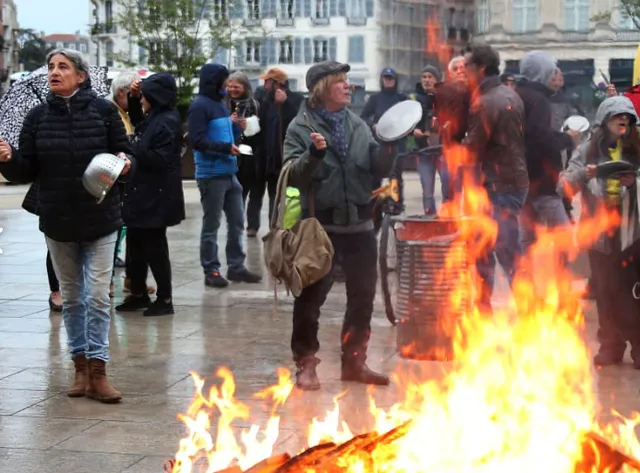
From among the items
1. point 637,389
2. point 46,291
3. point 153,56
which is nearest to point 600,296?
point 637,389

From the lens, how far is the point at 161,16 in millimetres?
40969

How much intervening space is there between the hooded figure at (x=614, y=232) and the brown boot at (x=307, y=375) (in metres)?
1.83

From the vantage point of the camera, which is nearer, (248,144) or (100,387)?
(100,387)

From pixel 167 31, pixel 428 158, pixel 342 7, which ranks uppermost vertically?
pixel 342 7

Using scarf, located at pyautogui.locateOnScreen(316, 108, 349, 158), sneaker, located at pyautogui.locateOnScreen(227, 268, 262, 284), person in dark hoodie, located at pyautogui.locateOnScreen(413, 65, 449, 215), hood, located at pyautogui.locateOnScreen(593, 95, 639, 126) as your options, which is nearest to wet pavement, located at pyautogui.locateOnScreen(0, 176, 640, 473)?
sneaker, located at pyautogui.locateOnScreen(227, 268, 262, 284)

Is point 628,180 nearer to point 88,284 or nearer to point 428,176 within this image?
point 88,284

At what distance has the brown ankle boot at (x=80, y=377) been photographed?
7.04m

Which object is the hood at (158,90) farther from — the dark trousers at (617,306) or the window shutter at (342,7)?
the window shutter at (342,7)

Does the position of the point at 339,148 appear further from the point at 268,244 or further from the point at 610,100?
the point at 610,100

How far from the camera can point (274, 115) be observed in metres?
13.4

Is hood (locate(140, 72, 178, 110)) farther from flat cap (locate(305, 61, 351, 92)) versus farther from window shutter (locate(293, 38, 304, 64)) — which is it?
window shutter (locate(293, 38, 304, 64))

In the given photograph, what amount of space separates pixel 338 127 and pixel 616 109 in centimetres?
184

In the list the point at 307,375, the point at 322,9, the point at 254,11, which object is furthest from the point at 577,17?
the point at 307,375

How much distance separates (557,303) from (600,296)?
1717 millimetres
